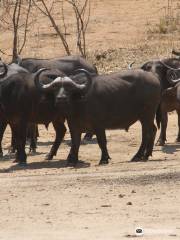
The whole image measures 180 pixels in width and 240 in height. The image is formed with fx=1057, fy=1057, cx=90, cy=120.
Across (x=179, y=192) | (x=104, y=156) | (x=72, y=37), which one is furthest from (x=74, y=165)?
(x=72, y=37)

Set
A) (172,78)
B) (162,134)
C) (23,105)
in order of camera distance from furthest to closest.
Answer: (172,78)
(162,134)
(23,105)

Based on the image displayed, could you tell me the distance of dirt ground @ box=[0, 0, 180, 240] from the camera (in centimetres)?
1189

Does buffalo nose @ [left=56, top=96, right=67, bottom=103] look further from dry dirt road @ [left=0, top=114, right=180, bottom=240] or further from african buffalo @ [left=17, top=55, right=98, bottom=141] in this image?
african buffalo @ [left=17, top=55, right=98, bottom=141]

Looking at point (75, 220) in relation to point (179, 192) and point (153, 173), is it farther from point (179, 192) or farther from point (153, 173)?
point (153, 173)

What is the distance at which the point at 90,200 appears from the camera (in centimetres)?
1397

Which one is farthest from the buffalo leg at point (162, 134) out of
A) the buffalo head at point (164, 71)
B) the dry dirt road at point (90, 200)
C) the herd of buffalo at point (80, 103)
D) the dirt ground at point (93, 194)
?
the dry dirt road at point (90, 200)

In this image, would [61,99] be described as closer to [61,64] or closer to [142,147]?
[142,147]

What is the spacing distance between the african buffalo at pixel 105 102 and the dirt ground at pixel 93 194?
520 millimetres

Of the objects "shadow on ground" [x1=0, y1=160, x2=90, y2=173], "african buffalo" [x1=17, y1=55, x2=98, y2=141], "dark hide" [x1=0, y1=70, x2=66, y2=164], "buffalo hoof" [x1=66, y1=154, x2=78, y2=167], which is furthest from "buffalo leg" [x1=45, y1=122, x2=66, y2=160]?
"african buffalo" [x1=17, y1=55, x2=98, y2=141]

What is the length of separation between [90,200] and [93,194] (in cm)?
A: 47

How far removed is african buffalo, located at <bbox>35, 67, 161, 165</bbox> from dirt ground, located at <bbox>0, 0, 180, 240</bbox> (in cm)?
52

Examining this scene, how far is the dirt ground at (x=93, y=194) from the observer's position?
11891 mm

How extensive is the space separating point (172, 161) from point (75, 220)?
642 cm

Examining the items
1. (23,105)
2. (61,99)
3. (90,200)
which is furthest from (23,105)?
(90,200)
